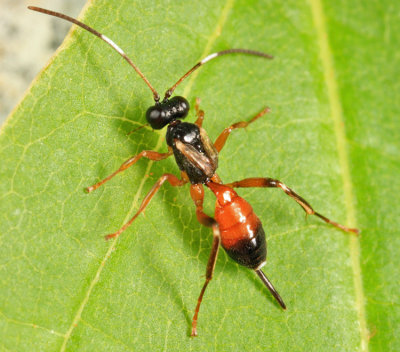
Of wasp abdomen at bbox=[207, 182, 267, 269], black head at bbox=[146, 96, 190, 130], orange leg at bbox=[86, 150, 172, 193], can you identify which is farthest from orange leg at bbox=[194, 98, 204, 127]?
wasp abdomen at bbox=[207, 182, 267, 269]

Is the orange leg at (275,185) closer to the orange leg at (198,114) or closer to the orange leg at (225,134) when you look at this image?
the orange leg at (225,134)

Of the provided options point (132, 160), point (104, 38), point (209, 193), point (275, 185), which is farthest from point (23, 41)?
point (275, 185)

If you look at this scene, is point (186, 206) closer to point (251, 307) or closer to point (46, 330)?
point (251, 307)

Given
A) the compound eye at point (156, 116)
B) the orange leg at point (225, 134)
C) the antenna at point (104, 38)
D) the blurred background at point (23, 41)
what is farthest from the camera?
the blurred background at point (23, 41)

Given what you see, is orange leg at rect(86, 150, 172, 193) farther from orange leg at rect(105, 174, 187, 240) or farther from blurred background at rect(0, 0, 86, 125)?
blurred background at rect(0, 0, 86, 125)

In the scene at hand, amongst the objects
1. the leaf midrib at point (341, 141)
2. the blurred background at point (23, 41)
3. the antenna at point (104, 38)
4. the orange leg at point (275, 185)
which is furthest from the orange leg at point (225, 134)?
the blurred background at point (23, 41)

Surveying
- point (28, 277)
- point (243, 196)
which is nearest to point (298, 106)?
point (243, 196)
